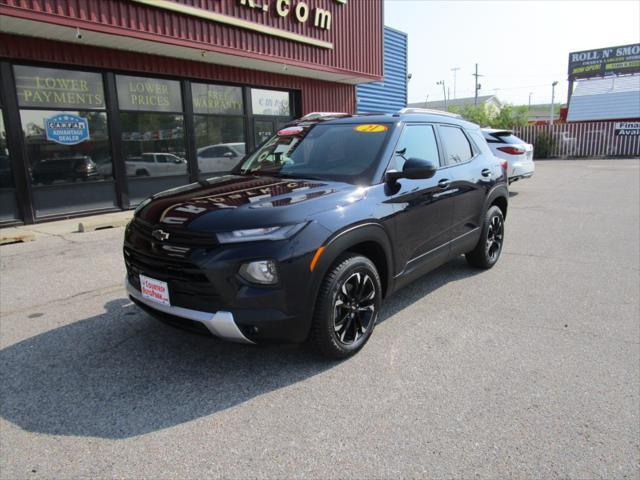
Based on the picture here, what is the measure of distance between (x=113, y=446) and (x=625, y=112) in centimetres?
5102

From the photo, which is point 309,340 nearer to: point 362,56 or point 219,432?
point 219,432

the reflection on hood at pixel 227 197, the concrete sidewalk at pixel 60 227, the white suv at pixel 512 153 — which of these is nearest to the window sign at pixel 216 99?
the concrete sidewalk at pixel 60 227

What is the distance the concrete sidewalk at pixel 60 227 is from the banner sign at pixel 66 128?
62.3 inches

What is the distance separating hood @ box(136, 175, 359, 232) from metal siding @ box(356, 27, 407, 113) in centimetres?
1450

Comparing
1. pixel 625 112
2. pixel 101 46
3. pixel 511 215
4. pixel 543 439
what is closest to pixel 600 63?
pixel 625 112

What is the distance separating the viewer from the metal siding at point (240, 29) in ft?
25.6

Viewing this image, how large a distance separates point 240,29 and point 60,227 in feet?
19.4

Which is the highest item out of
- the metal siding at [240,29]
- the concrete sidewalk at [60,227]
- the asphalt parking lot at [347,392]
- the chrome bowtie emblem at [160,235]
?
the metal siding at [240,29]

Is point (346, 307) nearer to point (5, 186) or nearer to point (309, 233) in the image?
point (309, 233)

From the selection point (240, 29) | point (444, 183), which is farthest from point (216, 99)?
point (444, 183)

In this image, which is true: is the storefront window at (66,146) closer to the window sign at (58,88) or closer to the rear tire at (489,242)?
the window sign at (58,88)

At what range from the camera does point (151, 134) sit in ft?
34.4

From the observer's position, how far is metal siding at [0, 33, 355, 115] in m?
8.33

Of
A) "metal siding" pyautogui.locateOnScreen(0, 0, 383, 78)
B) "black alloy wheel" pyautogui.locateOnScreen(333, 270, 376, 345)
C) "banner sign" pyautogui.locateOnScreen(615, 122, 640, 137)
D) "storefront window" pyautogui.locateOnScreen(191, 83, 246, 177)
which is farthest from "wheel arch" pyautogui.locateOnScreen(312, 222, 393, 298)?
"banner sign" pyautogui.locateOnScreen(615, 122, 640, 137)
